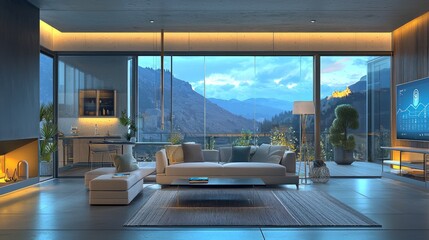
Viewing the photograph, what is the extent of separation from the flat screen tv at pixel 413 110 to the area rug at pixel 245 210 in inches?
110

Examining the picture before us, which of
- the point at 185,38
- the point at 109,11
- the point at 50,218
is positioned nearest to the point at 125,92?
the point at 185,38

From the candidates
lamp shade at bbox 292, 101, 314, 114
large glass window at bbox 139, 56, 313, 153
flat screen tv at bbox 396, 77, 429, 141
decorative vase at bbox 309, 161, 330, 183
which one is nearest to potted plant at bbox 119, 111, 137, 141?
large glass window at bbox 139, 56, 313, 153

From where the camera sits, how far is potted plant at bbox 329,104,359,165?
35.8 feet

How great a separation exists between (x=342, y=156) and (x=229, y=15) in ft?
15.9

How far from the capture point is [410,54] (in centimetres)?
970

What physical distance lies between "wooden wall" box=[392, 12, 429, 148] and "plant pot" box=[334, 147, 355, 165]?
1088 mm

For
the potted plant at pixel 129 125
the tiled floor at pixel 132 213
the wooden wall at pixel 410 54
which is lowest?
the tiled floor at pixel 132 213

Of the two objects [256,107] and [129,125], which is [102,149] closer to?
[129,125]

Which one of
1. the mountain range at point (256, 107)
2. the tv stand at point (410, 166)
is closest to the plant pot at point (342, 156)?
the tv stand at point (410, 166)

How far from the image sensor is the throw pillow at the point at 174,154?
361 inches

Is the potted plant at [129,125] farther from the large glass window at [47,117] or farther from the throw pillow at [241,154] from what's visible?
the throw pillow at [241,154]

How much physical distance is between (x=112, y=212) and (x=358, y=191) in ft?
15.1

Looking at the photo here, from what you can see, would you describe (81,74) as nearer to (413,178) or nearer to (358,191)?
(358,191)

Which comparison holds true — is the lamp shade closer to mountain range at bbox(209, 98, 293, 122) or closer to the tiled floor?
mountain range at bbox(209, 98, 293, 122)
